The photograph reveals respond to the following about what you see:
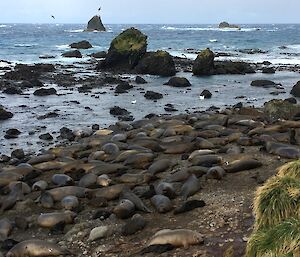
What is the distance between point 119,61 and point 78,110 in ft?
59.3

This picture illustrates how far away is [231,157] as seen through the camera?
1058 cm

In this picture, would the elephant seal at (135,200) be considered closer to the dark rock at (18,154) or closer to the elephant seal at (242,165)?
the elephant seal at (242,165)

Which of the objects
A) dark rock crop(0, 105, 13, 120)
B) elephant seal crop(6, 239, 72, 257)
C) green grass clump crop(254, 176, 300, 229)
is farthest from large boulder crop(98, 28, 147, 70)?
green grass clump crop(254, 176, 300, 229)

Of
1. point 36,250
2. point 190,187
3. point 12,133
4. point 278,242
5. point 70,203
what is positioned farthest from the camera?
point 12,133

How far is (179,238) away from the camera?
6617mm

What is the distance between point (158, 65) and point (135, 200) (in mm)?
27216

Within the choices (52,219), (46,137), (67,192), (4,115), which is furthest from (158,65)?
(52,219)

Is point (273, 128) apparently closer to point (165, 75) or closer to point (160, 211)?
point (160, 211)

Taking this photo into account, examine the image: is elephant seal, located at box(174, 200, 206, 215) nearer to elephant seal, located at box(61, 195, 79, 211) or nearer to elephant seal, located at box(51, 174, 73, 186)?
elephant seal, located at box(61, 195, 79, 211)

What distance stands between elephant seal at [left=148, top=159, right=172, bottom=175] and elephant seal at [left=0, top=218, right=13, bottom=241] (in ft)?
11.1

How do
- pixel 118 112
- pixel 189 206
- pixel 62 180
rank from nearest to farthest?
1. pixel 189 206
2. pixel 62 180
3. pixel 118 112

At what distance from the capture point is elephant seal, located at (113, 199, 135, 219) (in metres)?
8.18

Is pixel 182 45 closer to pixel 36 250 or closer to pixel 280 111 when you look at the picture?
pixel 280 111

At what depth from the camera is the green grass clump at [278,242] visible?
13.4ft
